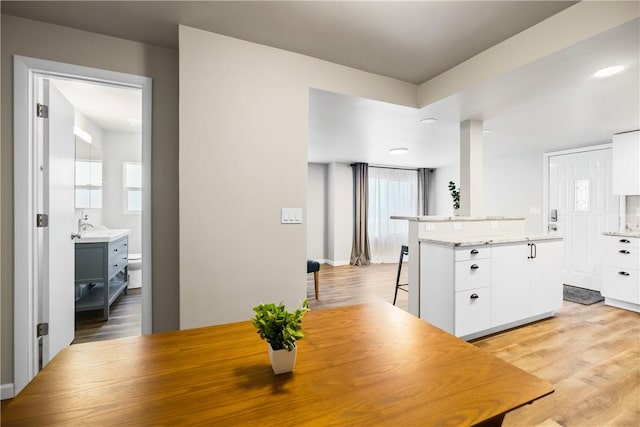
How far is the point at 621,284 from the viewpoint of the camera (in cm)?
347

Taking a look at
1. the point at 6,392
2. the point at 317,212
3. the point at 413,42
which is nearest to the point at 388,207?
the point at 317,212

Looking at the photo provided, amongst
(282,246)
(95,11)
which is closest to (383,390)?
(282,246)

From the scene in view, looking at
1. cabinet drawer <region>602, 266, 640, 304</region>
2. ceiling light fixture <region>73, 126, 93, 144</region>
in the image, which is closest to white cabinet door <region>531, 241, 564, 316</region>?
cabinet drawer <region>602, 266, 640, 304</region>

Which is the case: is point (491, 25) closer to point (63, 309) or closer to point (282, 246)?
point (282, 246)

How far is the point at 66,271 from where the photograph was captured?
7.61 ft

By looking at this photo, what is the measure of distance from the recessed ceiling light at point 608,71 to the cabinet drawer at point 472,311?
1.82 m

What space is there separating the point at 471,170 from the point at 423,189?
4.01 m

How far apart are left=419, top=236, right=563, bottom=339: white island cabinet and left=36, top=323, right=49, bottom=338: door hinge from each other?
291 cm

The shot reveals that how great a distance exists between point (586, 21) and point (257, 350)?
2367 mm

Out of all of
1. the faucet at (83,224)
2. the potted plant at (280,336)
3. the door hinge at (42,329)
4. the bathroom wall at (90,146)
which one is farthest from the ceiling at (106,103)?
the potted plant at (280,336)

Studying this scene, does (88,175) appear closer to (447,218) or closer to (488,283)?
(447,218)

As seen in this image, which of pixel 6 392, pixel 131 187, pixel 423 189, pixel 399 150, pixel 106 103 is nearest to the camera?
pixel 6 392

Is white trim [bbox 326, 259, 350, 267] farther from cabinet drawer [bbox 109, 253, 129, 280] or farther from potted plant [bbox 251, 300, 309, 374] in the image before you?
potted plant [bbox 251, 300, 309, 374]

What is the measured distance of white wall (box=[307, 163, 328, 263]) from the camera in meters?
6.41
